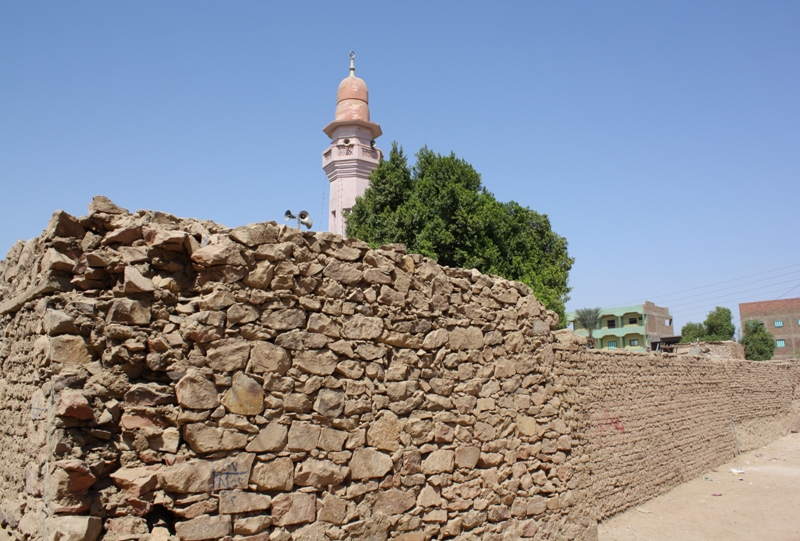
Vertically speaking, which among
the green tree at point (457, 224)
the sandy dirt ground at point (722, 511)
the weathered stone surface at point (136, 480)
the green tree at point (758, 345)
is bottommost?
the sandy dirt ground at point (722, 511)

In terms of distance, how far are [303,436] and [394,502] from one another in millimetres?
1054

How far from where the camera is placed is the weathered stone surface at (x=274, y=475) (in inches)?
164

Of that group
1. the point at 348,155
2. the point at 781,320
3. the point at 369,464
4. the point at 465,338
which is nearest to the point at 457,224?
the point at 348,155

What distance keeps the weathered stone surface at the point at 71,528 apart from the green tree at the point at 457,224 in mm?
13134

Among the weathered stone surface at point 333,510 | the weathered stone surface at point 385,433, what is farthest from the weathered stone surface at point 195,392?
the weathered stone surface at point 385,433

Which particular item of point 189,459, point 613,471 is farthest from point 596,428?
point 189,459

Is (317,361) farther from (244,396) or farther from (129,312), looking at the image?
(129,312)

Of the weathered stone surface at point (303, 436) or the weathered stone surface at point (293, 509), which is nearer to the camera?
the weathered stone surface at point (293, 509)

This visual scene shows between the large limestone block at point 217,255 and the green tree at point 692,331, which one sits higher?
the green tree at point 692,331

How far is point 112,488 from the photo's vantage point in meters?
3.80

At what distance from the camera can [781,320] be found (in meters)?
53.5

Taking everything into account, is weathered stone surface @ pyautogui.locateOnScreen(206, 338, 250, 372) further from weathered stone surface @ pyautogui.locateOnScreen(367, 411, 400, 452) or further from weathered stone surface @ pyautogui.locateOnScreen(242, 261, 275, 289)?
weathered stone surface @ pyautogui.locateOnScreen(367, 411, 400, 452)

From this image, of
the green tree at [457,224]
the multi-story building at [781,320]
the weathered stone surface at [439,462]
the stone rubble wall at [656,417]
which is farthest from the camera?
the multi-story building at [781,320]

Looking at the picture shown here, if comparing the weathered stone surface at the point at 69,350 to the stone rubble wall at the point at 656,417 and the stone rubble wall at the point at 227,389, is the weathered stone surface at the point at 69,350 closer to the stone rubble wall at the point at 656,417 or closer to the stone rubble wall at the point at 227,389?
the stone rubble wall at the point at 227,389
